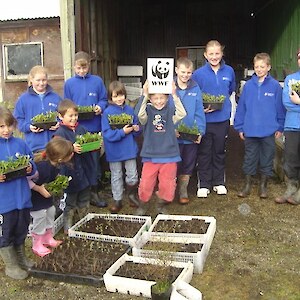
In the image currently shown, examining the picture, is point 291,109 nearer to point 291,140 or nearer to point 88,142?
point 291,140

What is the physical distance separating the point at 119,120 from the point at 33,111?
2.96 ft

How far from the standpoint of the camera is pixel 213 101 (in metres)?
5.09

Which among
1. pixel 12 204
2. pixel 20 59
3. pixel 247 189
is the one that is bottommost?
pixel 247 189

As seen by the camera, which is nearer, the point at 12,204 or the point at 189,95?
the point at 12,204

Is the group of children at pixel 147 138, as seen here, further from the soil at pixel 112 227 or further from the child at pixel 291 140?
the soil at pixel 112 227

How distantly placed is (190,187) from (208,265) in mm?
2239

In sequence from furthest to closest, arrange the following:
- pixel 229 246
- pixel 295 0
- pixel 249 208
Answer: pixel 295 0
pixel 249 208
pixel 229 246

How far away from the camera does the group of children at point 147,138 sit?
154 inches

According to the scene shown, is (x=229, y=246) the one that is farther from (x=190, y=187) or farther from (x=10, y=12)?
(x=10, y=12)

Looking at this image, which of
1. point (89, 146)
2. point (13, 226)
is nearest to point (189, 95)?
point (89, 146)

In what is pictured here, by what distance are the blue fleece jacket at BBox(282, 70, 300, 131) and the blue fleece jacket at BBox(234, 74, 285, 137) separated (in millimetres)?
200

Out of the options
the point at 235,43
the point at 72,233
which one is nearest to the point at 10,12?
the point at 235,43

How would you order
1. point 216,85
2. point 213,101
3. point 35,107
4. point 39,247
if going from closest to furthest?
point 39,247
point 35,107
point 213,101
point 216,85

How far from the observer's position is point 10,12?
39.3ft
